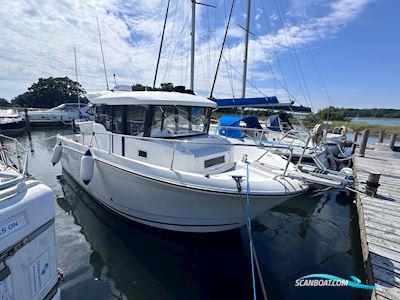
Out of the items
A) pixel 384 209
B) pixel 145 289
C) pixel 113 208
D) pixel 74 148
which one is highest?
pixel 74 148

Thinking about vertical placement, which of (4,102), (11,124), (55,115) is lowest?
(11,124)

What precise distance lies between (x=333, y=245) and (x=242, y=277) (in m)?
2.55

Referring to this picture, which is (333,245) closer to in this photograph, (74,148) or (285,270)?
(285,270)

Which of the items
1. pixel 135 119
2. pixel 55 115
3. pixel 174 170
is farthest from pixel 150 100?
pixel 55 115

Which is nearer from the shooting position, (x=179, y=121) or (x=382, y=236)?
(x=382, y=236)

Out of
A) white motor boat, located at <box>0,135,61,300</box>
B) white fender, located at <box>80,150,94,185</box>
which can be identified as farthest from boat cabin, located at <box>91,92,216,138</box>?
white motor boat, located at <box>0,135,61,300</box>

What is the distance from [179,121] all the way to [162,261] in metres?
2.93

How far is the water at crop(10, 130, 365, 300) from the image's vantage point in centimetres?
390

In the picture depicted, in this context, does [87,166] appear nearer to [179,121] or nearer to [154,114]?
[154,114]

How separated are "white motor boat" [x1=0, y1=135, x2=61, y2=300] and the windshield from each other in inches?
119

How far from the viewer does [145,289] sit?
3.86 m

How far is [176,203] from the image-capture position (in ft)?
14.5

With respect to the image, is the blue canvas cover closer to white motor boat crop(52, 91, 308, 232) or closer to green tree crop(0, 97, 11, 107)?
white motor boat crop(52, 91, 308, 232)

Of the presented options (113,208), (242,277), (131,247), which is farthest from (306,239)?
(113,208)
